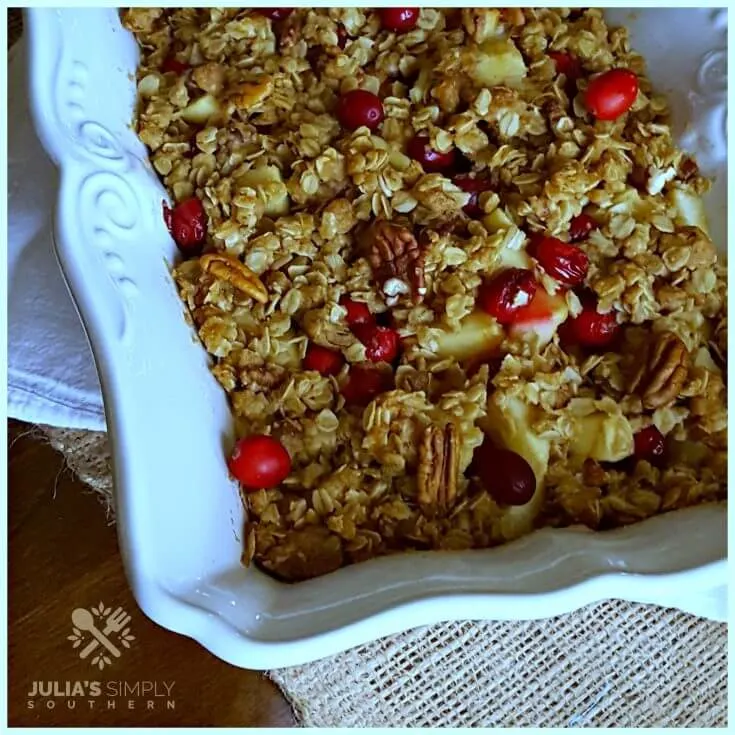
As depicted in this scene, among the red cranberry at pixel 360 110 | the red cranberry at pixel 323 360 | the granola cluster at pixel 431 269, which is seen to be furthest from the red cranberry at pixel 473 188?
the red cranberry at pixel 323 360

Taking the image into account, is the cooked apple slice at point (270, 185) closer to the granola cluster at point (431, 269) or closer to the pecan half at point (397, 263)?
the granola cluster at point (431, 269)

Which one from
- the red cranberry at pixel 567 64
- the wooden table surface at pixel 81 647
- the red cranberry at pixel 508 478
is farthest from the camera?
the wooden table surface at pixel 81 647

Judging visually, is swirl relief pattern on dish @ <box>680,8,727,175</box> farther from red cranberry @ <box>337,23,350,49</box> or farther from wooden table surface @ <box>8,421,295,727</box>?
wooden table surface @ <box>8,421,295,727</box>

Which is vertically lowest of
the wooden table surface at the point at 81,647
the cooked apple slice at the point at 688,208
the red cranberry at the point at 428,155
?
the wooden table surface at the point at 81,647

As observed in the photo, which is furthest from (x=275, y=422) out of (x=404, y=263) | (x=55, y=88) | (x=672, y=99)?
(x=672, y=99)

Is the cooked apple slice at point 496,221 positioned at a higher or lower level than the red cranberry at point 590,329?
higher

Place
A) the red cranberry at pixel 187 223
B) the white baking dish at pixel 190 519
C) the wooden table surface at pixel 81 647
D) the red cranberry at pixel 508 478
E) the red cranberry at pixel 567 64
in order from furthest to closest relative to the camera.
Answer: the wooden table surface at pixel 81 647 → the red cranberry at pixel 567 64 → the red cranberry at pixel 187 223 → the red cranberry at pixel 508 478 → the white baking dish at pixel 190 519

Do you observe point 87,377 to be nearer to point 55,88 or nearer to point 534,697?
point 55,88
